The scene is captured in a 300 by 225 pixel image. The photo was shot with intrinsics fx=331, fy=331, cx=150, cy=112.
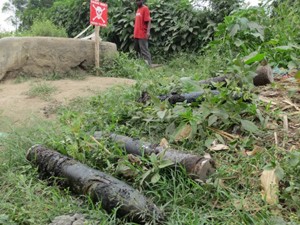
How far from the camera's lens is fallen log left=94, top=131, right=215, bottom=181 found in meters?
1.95

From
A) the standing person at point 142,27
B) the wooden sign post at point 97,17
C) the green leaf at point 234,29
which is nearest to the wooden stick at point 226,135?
the green leaf at point 234,29

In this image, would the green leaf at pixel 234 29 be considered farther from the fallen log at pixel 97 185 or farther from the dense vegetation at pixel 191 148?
the fallen log at pixel 97 185

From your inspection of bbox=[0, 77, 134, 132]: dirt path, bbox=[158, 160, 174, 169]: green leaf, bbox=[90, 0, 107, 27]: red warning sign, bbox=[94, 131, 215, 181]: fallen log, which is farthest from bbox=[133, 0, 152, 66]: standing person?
bbox=[158, 160, 174, 169]: green leaf

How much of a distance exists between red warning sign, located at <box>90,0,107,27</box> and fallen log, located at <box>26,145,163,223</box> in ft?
14.4

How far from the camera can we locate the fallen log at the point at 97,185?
1.72 metres

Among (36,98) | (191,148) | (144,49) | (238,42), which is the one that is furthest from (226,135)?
(144,49)

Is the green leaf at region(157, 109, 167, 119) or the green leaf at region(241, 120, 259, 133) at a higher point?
the green leaf at region(241, 120, 259, 133)

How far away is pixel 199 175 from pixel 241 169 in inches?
11.6

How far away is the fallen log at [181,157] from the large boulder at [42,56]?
13.1 feet

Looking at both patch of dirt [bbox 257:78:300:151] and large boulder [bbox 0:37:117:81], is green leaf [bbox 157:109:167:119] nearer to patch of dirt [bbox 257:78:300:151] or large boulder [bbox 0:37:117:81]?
patch of dirt [bbox 257:78:300:151]

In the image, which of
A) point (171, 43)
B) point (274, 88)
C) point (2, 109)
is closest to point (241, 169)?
point (274, 88)

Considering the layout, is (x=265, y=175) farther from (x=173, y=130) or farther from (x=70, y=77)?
(x=70, y=77)

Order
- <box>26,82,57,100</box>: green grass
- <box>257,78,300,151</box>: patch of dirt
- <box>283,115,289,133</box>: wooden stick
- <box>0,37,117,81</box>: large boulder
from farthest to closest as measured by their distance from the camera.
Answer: <box>0,37,117,81</box>: large boulder → <box>26,82,57,100</box>: green grass → <box>283,115,289,133</box>: wooden stick → <box>257,78,300,151</box>: patch of dirt

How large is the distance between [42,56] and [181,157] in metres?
4.58
